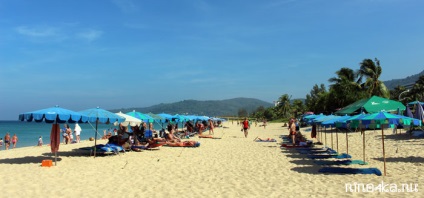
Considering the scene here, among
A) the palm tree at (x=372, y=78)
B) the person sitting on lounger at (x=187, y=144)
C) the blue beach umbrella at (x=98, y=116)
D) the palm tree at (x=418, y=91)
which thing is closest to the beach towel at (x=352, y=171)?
the blue beach umbrella at (x=98, y=116)

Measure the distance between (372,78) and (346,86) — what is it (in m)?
2.80

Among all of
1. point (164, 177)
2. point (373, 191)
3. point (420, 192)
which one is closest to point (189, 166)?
point (164, 177)

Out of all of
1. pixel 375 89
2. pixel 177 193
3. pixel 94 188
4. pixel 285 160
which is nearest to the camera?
pixel 177 193

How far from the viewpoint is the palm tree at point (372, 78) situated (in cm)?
3616

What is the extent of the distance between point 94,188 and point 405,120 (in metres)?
7.25

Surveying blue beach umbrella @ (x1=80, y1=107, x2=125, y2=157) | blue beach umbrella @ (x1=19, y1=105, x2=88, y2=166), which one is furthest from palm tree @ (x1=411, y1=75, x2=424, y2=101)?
blue beach umbrella @ (x1=19, y1=105, x2=88, y2=166)

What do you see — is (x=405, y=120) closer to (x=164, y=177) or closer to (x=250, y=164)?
(x=250, y=164)

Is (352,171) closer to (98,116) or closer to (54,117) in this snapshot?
(98,116)

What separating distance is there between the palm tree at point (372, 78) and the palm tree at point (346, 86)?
2.83 feet

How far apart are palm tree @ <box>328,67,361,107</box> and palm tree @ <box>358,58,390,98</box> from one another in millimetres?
862

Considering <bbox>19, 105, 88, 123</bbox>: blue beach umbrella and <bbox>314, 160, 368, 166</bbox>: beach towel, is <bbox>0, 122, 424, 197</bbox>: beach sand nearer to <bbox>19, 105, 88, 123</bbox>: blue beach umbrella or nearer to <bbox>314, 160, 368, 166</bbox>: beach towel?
<bbox>314, 160, 368, 166</bbox>: beach towel

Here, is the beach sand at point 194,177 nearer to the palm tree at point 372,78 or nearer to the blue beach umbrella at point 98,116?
the blue beach umbrella at point 98,116

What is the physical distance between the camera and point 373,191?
6.63 meters

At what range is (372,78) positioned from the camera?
1465 inches
